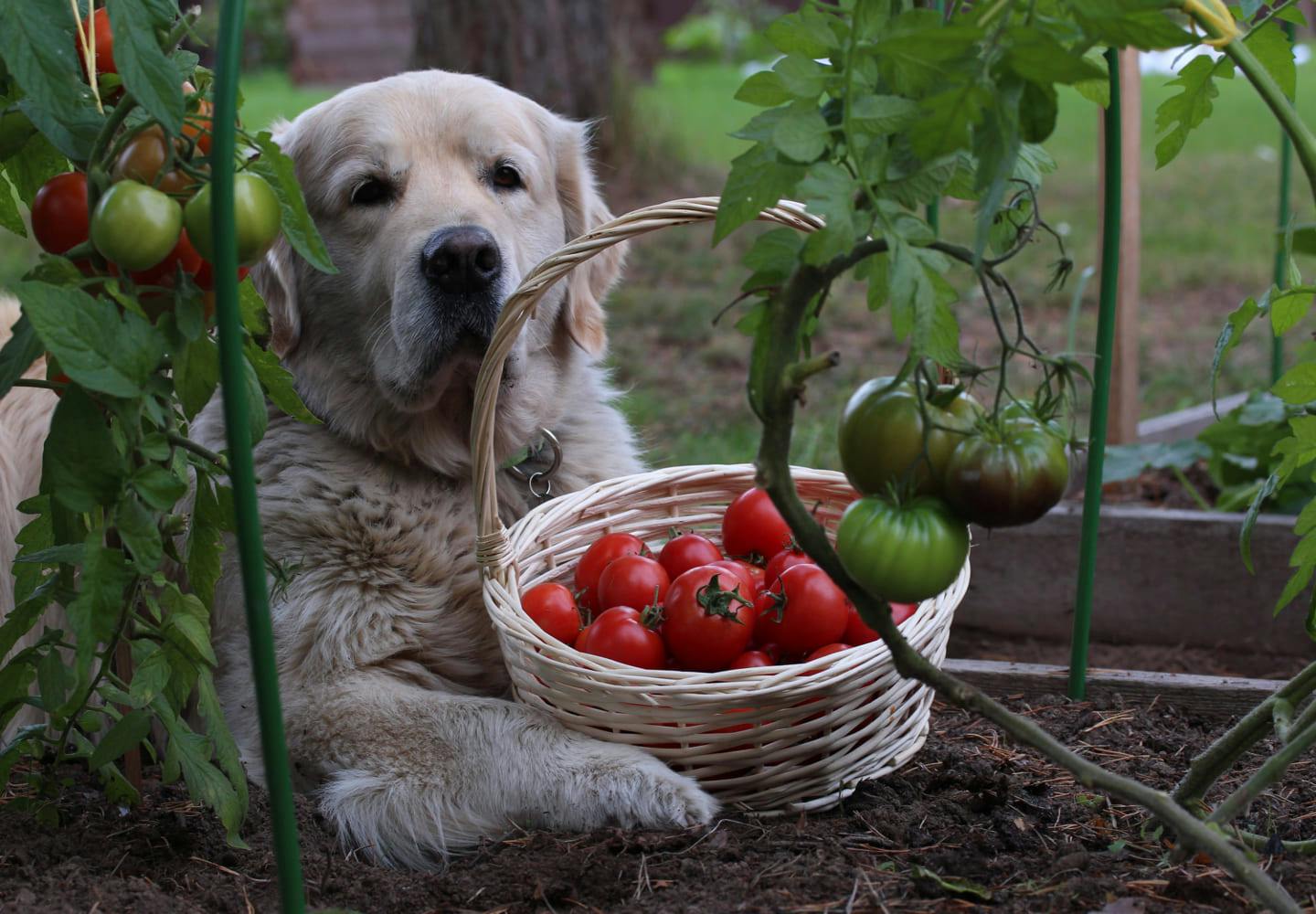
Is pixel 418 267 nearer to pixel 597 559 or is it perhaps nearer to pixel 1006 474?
Answer: pixel 597 559

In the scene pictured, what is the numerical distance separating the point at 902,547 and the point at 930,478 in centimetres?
11

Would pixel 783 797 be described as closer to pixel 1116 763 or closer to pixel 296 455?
pixel 1116 763

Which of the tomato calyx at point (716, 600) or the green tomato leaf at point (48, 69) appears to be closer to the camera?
the green tomato leaf at point (48, 69)

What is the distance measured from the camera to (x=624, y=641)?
204 centimetres

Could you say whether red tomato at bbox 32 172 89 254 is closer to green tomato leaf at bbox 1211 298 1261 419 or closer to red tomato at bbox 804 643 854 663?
red tomato at bbox 804 643 854 663

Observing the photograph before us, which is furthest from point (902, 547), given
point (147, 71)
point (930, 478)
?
point (147, 71)

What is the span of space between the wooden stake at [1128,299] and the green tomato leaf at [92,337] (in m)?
2.98

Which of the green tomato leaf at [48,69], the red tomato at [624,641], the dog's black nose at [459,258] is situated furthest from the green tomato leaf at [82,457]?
the dog's black nose at [459,258]

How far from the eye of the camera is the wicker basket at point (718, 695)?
184 cm

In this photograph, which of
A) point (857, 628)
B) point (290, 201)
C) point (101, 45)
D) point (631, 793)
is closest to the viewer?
point (290, 201)

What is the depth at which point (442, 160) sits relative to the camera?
104 inches

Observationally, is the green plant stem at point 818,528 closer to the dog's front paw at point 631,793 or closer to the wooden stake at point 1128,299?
the dog's front paw at point 631,793

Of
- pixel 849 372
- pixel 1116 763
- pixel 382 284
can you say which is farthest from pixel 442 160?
pixel 849 372

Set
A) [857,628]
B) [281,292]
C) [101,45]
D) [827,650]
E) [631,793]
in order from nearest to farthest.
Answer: [101,45]
[631,793]
[827,650]
[857,628]
[281,292]
